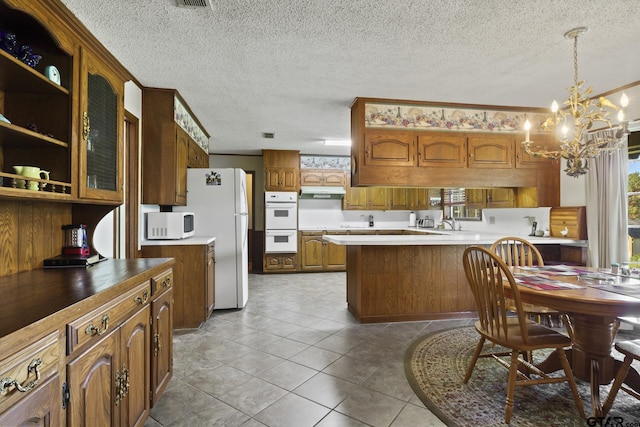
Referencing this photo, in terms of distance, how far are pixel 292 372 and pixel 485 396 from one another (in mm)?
1271

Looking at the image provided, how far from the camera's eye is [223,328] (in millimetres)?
3295

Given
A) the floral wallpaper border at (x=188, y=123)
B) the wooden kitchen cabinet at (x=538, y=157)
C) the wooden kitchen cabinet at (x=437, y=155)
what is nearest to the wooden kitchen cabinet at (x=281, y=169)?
the floral wallpaper border at (x=188, y=123)

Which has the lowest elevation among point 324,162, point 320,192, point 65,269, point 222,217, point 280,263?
point 280,263

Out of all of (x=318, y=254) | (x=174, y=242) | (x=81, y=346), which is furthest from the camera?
(x=318, y=254)

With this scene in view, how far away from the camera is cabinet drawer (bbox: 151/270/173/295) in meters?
1.80

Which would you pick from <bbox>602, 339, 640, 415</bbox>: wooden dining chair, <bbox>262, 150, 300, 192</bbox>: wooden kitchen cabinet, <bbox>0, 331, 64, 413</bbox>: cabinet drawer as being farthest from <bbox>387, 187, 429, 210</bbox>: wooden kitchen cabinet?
<bbox>0, 331, 64, 413</bbox>: cabinet drawer

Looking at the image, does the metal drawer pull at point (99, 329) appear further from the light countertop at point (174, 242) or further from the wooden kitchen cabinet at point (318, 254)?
the wooden kitchen cabinet at point (318, 254)

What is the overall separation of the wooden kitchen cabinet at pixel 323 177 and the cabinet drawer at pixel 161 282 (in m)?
4.60

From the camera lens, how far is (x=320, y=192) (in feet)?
21.2

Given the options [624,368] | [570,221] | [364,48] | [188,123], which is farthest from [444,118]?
[188,123]

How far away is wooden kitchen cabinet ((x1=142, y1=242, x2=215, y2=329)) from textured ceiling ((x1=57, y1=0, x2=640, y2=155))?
162 centimetres

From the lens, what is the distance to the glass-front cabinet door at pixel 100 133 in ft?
5.85

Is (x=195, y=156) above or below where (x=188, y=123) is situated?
below

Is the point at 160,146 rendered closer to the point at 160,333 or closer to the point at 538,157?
the point at 160,333
